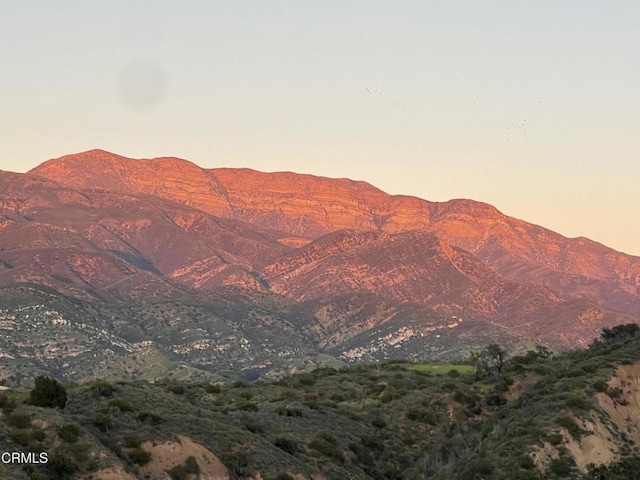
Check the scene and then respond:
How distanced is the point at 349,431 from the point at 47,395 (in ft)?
81.0

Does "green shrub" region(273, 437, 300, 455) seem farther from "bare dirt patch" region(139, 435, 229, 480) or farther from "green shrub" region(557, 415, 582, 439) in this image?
"green shrub" region(557, 415, 582, 439)

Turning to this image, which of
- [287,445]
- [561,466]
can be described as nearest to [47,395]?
[287,445]

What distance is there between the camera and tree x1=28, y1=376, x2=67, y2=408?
60312mm

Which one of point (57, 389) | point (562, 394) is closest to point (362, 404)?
point (562, 394)

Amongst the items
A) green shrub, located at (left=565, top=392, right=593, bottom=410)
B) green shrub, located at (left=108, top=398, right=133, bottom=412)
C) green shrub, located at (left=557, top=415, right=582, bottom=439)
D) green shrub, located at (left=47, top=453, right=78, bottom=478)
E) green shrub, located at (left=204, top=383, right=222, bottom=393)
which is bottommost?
green shrub, located at (left=204, top=383, right=222, bottom=393)

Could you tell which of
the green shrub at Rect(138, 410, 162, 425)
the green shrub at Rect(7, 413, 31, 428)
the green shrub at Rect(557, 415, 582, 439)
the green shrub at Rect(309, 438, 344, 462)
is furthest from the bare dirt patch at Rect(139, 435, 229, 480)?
the green shrub at Rect(557, 415, 582, 439)

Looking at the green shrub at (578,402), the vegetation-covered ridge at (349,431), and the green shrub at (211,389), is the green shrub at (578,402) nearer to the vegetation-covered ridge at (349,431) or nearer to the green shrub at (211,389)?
the vegetation-covered ridge at (349,431)

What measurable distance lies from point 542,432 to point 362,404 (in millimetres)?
32234

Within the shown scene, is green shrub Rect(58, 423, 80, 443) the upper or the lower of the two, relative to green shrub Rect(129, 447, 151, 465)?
upper

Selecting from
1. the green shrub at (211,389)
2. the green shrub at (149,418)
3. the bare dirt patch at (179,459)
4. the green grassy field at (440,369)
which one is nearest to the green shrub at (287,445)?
the bare dirt patch at (179,459)

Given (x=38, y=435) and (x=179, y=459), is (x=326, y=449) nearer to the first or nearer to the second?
(x=179, y=459)

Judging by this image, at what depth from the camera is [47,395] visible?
200 ft

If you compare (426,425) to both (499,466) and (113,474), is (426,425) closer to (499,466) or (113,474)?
(499,466)

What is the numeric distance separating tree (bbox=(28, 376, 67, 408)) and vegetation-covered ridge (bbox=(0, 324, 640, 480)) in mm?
104
